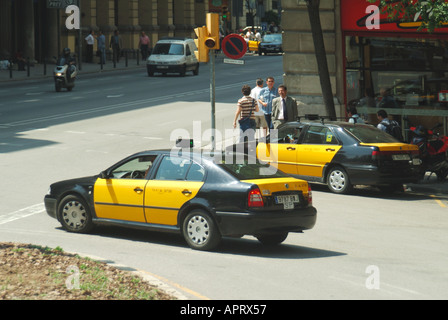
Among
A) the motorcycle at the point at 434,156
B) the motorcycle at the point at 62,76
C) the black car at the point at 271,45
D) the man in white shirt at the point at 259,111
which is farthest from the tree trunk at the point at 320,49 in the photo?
the black car at the point at 271,45

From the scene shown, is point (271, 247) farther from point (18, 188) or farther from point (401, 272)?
point (18, 188)

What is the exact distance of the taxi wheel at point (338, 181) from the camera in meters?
17.2

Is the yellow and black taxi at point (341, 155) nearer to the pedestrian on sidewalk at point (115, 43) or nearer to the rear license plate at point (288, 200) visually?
the rear license plate at point (288, 200)

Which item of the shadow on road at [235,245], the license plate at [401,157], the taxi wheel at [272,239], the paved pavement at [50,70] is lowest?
the shadow on road at [235,245]

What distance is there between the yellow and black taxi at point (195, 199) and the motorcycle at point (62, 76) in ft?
79.9

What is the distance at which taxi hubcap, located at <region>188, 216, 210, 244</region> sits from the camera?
11625 mm

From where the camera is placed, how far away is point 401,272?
10492mm

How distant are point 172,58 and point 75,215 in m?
34.5

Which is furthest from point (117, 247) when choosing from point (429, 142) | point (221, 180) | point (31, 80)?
point (31, 80)

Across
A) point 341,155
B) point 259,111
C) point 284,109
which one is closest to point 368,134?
point 341,155

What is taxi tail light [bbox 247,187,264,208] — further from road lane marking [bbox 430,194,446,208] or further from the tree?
the tree

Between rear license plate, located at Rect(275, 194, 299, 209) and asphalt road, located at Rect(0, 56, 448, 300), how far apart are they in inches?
25.8

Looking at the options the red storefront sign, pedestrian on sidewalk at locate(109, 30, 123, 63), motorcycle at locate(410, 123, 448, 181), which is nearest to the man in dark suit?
the red storefront sign

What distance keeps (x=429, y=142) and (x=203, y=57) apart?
5.11m
